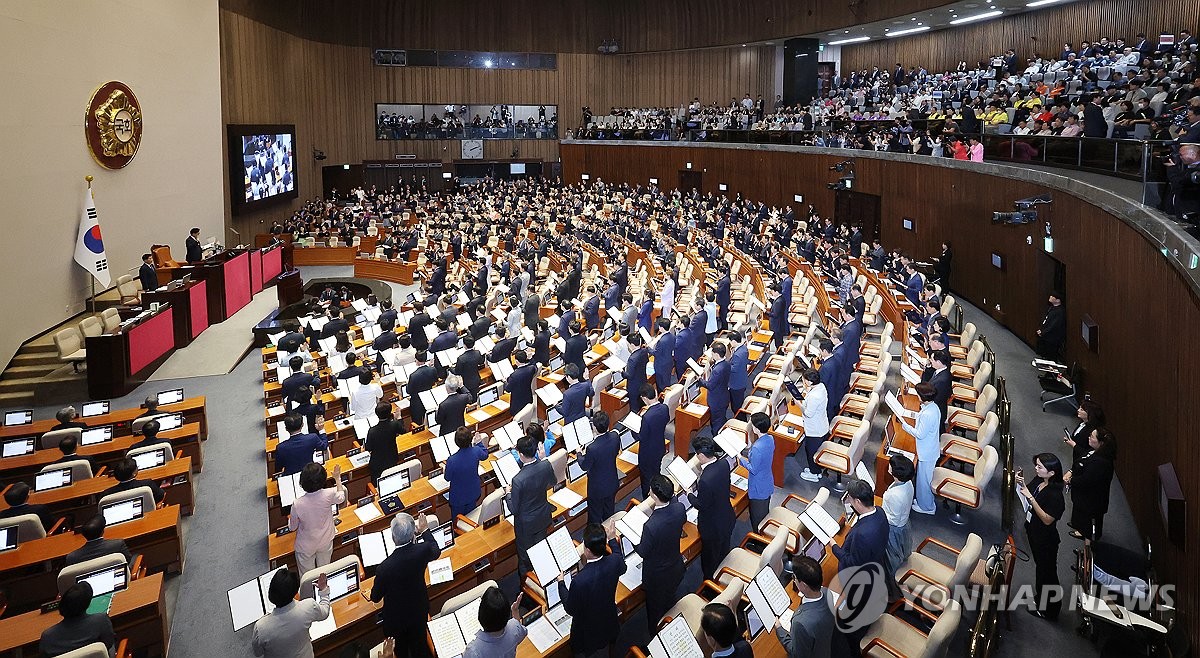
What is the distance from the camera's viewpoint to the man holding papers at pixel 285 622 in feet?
17.1

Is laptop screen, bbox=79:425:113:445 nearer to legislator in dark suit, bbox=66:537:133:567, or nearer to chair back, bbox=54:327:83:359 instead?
legislator in dark suit, bbox=66:537:133:567

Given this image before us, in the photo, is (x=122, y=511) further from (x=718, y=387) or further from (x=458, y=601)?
(x=718, y=387)

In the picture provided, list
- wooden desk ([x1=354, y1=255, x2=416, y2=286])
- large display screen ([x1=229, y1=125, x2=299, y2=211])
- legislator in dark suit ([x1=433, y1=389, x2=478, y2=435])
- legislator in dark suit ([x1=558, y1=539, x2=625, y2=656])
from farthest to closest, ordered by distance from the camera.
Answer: large display screen ([x1=229, y1=125, x2=299, y2=211]), wooden desk ([x1=354, y1=255, x2=416, y2=286]), legislator in dark suit ([x1=433, y1=389, x2=478, y2=435]), legislator in dark suit ([x1=558, y1=539, x2=625, y2=656])

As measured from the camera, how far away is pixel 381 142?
38.9 m

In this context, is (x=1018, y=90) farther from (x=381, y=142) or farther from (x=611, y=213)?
(x=381, y=142)

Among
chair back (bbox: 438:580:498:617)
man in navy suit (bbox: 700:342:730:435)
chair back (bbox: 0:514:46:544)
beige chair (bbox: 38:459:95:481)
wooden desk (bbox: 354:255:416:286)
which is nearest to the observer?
chair back (bbox: 438:580:498:617)

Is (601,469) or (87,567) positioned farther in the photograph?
(601,469)

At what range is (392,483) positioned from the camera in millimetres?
8016

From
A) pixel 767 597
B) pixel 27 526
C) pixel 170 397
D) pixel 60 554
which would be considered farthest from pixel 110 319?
pixel 767 597

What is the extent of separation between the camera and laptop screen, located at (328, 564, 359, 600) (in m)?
6.43

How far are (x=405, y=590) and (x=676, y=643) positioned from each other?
2445mm

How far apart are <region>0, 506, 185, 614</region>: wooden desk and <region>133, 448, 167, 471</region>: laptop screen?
1283 mm

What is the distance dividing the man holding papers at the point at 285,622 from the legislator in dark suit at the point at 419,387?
17.2ft

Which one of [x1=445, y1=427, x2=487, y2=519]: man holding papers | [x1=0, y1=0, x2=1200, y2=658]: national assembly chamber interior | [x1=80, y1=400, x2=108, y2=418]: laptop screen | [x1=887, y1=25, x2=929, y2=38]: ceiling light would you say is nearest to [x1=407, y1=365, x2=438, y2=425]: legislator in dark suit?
[x1=0, y1=0, x2=1200, y2=658]: national assembly chamber interior
